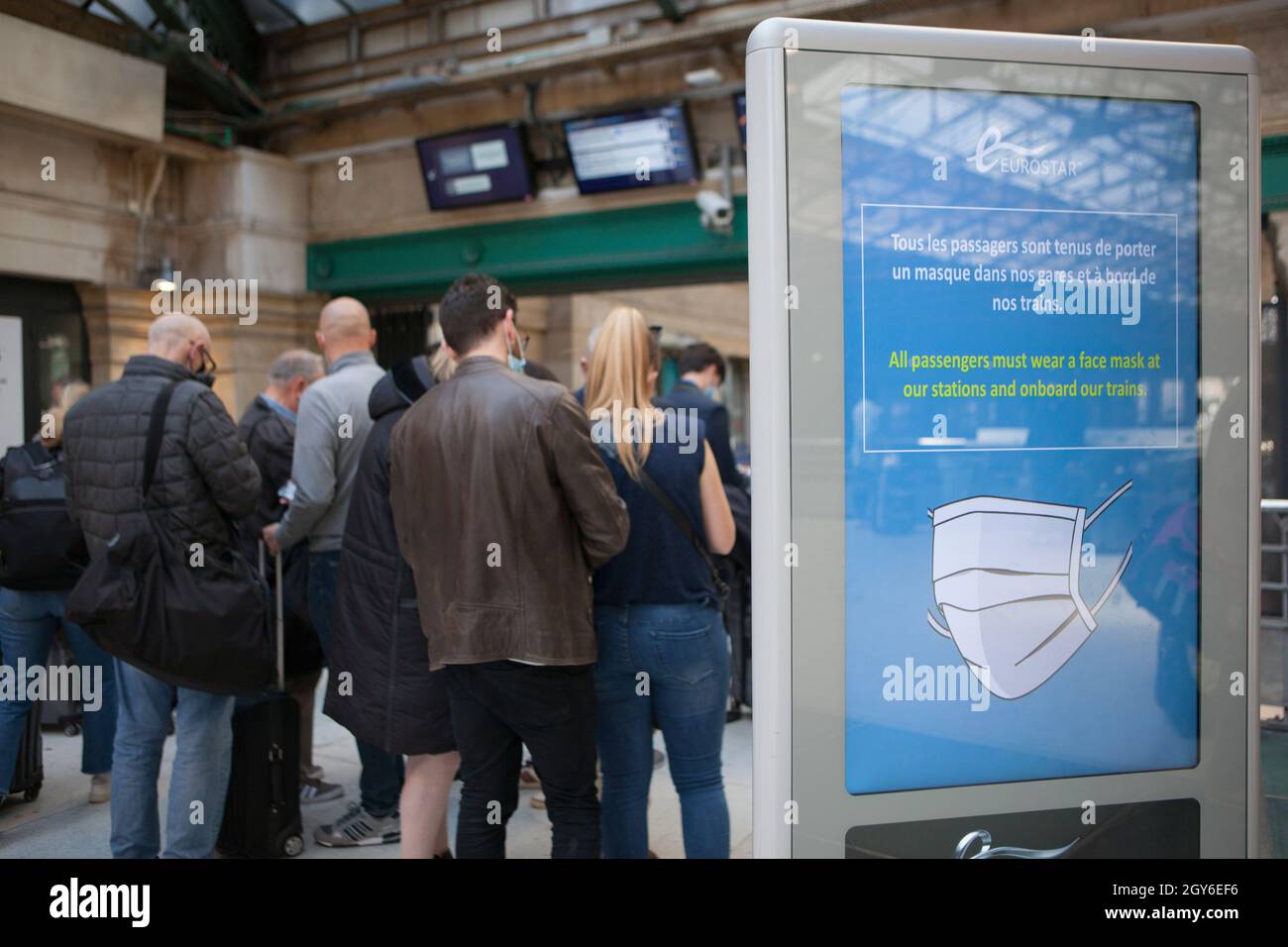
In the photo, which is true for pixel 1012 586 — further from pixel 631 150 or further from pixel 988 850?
pixel 631 150

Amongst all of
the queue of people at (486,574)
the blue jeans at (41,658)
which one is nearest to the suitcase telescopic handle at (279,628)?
the queue of people at (486,574)

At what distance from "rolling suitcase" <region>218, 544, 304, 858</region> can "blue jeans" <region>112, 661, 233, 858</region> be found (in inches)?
9.6

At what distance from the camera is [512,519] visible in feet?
7.49

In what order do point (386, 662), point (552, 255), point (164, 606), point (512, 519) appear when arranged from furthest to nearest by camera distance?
1. point (552, 255)
2. point (164, 606)
3. point (386, 662)
4. point (512, 519)

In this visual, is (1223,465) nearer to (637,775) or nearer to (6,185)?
(637,775)

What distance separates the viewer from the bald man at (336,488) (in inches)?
132

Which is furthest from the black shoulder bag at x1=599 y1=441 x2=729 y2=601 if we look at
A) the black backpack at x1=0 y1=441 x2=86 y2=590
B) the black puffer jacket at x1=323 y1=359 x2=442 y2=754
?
the black backpack at x1=0 y1=441 x2=86 y2=590

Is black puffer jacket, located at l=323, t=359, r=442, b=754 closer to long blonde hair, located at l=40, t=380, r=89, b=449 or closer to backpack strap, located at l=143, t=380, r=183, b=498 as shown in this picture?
backpack strap, located at l=143, t=380, r=183, b=498

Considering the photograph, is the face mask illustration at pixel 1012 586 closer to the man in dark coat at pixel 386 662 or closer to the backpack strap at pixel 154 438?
the man in dark coat at pixel 386 662

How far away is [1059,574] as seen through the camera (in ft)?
5.74

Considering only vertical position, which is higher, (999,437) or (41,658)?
(999,437)

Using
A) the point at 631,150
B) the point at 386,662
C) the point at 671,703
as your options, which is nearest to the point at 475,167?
the point at 631,150

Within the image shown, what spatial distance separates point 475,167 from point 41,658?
4.73 m
